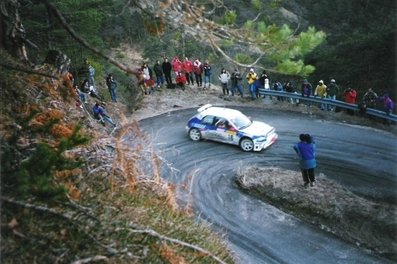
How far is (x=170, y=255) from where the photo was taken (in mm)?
7637

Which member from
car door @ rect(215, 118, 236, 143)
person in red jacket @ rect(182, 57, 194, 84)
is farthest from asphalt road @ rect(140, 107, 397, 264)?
person in red jacket @ rect(182, 57, 194, 84)

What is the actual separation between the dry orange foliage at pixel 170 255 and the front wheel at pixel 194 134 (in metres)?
12.0

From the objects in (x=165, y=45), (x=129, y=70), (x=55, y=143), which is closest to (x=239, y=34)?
(x=129, y=70)

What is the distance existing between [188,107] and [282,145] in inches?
226

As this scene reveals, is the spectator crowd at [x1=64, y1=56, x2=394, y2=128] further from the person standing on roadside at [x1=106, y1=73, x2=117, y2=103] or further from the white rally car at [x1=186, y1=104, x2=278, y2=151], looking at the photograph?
the white rally car at [x1=186, y1=104, x2=278, y2=151]

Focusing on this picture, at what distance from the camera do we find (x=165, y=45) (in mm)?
33719

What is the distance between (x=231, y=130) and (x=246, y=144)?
82 centimetres

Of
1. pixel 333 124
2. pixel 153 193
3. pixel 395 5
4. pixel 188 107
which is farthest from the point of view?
pixel 395 5

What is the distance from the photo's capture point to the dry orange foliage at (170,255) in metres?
7.58

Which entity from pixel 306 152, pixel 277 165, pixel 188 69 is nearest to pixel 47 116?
pixel 306 152

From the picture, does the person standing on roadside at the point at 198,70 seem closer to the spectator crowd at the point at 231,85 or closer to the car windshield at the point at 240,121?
the spectator crowd at the point at 231,85

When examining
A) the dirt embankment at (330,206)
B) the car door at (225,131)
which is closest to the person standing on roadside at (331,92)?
the car door at (225,131)

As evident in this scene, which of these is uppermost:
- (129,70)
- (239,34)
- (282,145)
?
(239,34)

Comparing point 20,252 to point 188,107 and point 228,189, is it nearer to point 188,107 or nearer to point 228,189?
point 228,189
